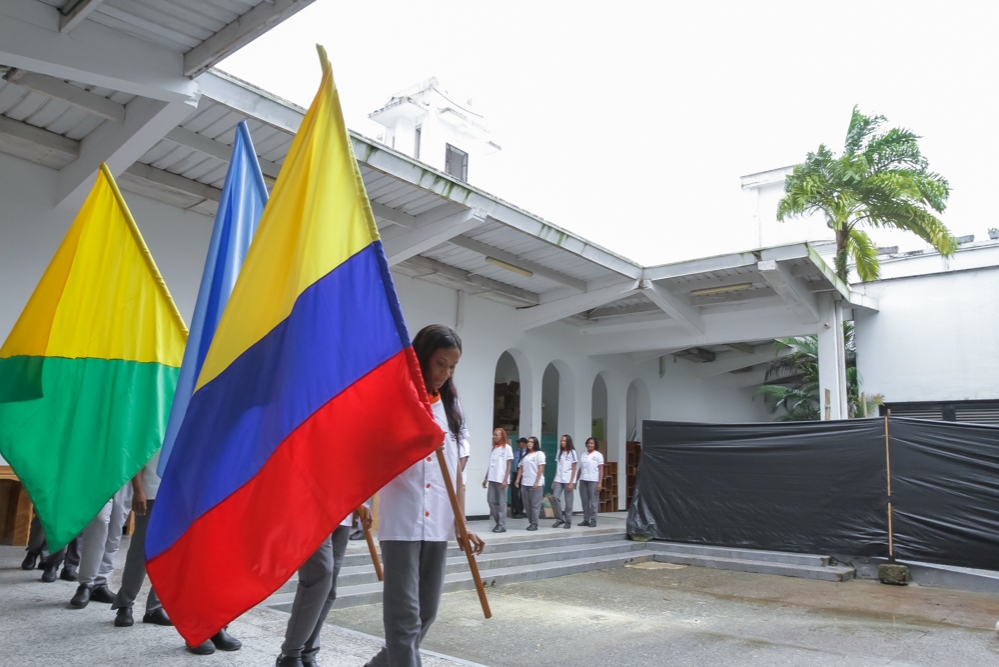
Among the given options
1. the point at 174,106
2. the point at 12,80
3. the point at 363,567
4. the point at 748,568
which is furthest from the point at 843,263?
the point at 12,80

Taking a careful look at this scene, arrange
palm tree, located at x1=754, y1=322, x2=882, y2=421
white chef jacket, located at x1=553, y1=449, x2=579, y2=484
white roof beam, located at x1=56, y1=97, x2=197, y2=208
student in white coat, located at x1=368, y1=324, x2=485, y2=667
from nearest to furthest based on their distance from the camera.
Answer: student in white coat, located at x1=368, y1=324, x2=485, y2=667
white roof beam, located at x1=56, y1=97, x2=197, y2=208
white chef jacket, located at x1=553, y1=449, x2=579, y2=484
palm tree, located at x1=754, y1=322, x2=882, y2=421

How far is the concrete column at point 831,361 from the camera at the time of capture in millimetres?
12734

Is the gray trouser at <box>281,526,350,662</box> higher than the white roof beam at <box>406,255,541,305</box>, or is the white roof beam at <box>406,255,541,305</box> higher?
the white roof beam at <box>406,255,541,305</box>

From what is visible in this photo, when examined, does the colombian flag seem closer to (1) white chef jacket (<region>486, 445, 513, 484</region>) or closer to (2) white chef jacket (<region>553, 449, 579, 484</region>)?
(1) white chef jacket (<region>486, 445, 513, 484</region>)

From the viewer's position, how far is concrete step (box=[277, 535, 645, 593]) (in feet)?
22.9

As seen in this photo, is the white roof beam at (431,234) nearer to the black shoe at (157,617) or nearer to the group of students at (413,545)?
the black shoe at (157,617)

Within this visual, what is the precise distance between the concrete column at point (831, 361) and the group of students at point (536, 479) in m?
4.05

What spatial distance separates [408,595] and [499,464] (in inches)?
344

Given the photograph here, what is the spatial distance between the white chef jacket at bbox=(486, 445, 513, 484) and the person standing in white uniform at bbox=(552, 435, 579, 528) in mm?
1440

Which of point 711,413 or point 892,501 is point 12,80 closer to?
point 892,501

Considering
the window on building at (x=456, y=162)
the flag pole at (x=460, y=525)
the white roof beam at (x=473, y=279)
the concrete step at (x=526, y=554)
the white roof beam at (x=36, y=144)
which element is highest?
the window on building at (x=456, y=162)

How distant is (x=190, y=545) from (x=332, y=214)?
124cm

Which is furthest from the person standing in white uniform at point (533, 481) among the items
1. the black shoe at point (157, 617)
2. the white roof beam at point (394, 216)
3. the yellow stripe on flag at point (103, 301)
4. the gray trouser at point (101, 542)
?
the yellow stripe on flag at point (103, 301)

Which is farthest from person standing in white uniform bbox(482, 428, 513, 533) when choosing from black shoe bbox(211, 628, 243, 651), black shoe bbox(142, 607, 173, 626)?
black shoe bbox(211, 628, 243, 651)
